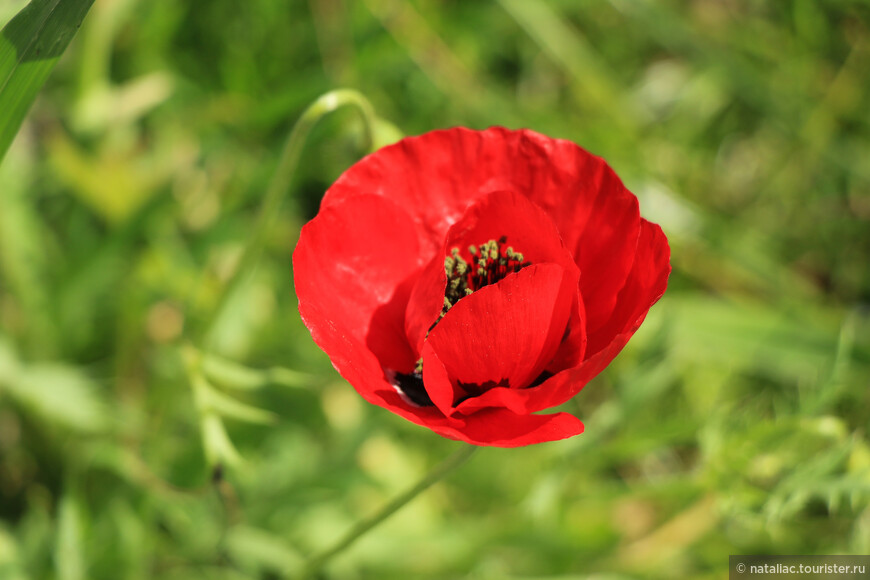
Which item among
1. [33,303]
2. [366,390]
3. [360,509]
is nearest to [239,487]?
[360,509]

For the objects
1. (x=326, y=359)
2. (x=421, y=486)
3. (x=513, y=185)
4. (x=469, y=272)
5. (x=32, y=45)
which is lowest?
(x=326, y=359)

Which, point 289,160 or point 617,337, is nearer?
point 617,337

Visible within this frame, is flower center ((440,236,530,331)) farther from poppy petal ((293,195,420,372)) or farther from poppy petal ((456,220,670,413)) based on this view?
poppy petal ((456,220,670,413))

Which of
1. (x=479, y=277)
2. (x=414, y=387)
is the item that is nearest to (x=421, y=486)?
(x=414, y=387)

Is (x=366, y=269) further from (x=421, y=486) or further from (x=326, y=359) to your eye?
(x=326, y=359)

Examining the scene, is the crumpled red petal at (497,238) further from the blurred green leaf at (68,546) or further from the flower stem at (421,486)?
the blurred green leaf at (68,546)

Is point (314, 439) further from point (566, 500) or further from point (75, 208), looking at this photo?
point (75, 208)
